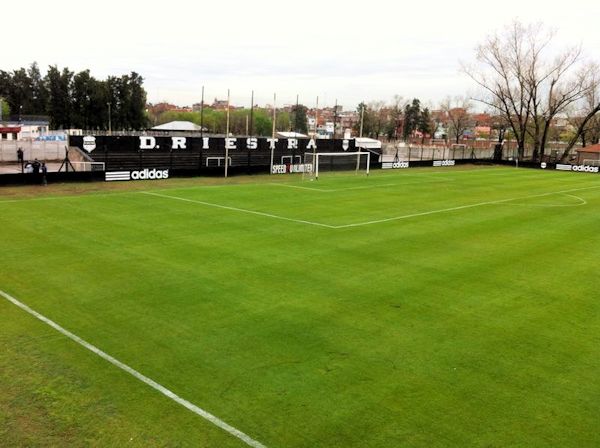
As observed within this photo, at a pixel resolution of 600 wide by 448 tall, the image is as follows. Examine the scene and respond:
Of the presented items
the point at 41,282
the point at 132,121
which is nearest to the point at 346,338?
the point at 41,282

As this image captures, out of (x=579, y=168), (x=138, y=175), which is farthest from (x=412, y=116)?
(x=138, y=175)

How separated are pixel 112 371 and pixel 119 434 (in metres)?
1.85

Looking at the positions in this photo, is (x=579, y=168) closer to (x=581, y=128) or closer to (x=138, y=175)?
(x=581, y=128)

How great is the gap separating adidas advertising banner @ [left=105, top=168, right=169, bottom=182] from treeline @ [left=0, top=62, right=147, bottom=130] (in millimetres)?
59760

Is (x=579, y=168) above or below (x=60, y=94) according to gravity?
below

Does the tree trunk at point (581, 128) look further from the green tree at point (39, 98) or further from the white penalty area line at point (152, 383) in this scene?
the green tree at point (39, 98)

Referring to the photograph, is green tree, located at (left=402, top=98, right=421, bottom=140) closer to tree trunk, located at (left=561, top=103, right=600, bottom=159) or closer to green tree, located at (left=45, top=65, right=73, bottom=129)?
tree trunk, located at (left=561, top=103, right=600, bottom=159)

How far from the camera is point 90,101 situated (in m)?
95.4

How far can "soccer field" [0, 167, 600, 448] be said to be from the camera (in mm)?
7102

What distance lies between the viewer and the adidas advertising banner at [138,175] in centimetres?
3447

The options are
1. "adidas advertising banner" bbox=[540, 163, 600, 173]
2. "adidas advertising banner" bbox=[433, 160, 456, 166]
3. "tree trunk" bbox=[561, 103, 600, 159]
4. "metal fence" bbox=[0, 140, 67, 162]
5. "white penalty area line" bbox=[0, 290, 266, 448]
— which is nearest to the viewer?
"white penalty area line" bbox=[0, 290, 266, 448]

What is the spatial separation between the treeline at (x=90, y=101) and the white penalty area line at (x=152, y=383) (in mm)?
86802

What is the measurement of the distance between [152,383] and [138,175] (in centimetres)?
2977

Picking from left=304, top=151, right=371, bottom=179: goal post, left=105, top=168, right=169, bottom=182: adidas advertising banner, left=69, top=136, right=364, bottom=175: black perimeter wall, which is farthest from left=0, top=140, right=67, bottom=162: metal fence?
left=304, top=151, right=371, bottom=179: goal post
